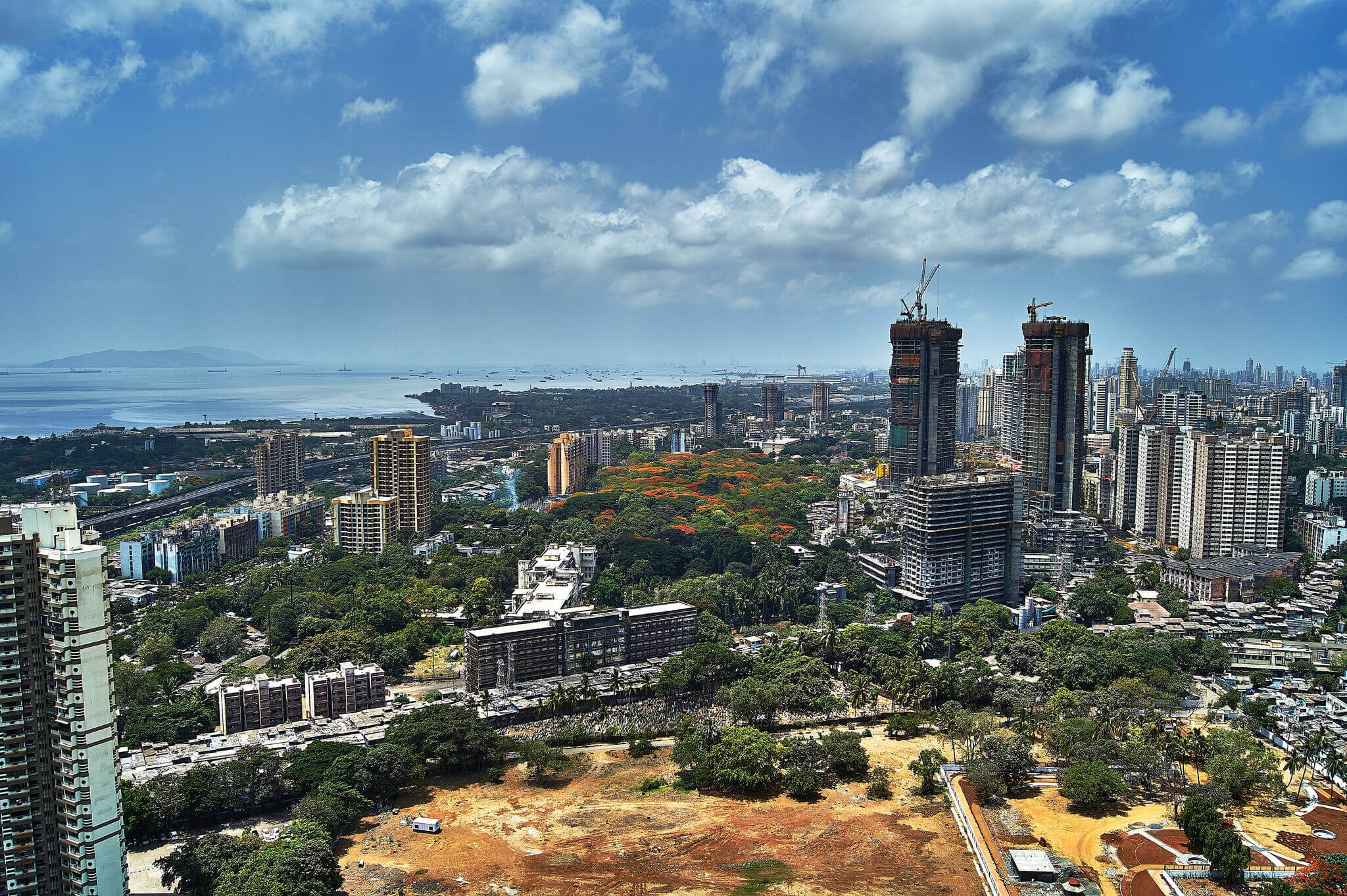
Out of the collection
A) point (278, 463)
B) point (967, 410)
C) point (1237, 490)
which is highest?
point (967, 410)

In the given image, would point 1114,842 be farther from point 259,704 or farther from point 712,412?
point 712,412

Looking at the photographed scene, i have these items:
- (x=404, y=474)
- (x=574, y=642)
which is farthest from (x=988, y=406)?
(x=574, y=642)

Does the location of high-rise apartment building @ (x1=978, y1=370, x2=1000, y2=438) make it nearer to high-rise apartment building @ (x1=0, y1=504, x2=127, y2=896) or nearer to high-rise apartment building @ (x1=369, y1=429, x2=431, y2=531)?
high-rise apartment building @ (x1=369, y1=429, x2=431, y2=531)

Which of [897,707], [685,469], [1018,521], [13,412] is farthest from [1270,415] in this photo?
[13,412]

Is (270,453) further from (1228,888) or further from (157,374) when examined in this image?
(157,374)

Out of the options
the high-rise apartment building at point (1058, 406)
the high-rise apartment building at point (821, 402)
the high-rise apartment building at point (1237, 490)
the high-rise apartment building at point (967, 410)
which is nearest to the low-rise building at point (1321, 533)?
the high-rise apartment building at point (1237, 490)

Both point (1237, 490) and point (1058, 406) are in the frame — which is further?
point (1058, 406)
